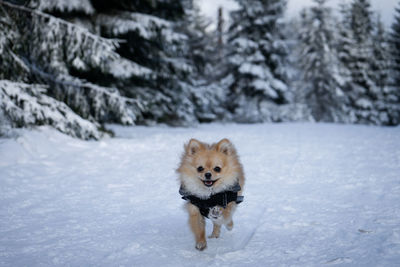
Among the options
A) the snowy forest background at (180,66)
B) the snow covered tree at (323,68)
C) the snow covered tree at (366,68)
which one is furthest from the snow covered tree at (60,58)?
the snow covered tree at (366,68)

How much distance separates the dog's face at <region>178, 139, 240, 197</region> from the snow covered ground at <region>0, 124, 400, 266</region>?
769 mm

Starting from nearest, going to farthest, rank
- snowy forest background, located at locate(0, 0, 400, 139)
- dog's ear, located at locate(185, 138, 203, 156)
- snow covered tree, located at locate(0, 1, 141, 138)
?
dog's ear, located at locate(185, 138, 203, 156)
snow covered tree, located at locate(0, 1, 141, 138)
snowy forest background, located at locate(0, 0, 400, 139)

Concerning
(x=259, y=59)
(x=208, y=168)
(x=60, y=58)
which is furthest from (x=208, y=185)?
(x=259, y=59)

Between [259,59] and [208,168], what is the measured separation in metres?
23.3

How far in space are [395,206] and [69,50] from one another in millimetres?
10363

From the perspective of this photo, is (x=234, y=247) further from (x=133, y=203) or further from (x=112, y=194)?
(x=112, y=194)

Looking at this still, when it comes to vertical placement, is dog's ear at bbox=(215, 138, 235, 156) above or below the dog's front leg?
above

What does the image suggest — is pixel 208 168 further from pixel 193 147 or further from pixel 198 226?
pixel 198 226

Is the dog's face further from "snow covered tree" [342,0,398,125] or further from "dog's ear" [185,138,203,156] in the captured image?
"snow covered tree" [342,0,398,125]

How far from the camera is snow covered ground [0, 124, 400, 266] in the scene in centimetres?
345

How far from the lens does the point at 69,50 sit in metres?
10.6

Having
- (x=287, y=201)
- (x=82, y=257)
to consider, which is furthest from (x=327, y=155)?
(x=82, y=257)

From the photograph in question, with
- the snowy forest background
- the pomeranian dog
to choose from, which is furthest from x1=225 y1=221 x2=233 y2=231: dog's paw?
the snowy forest background

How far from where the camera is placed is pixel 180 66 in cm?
1677
